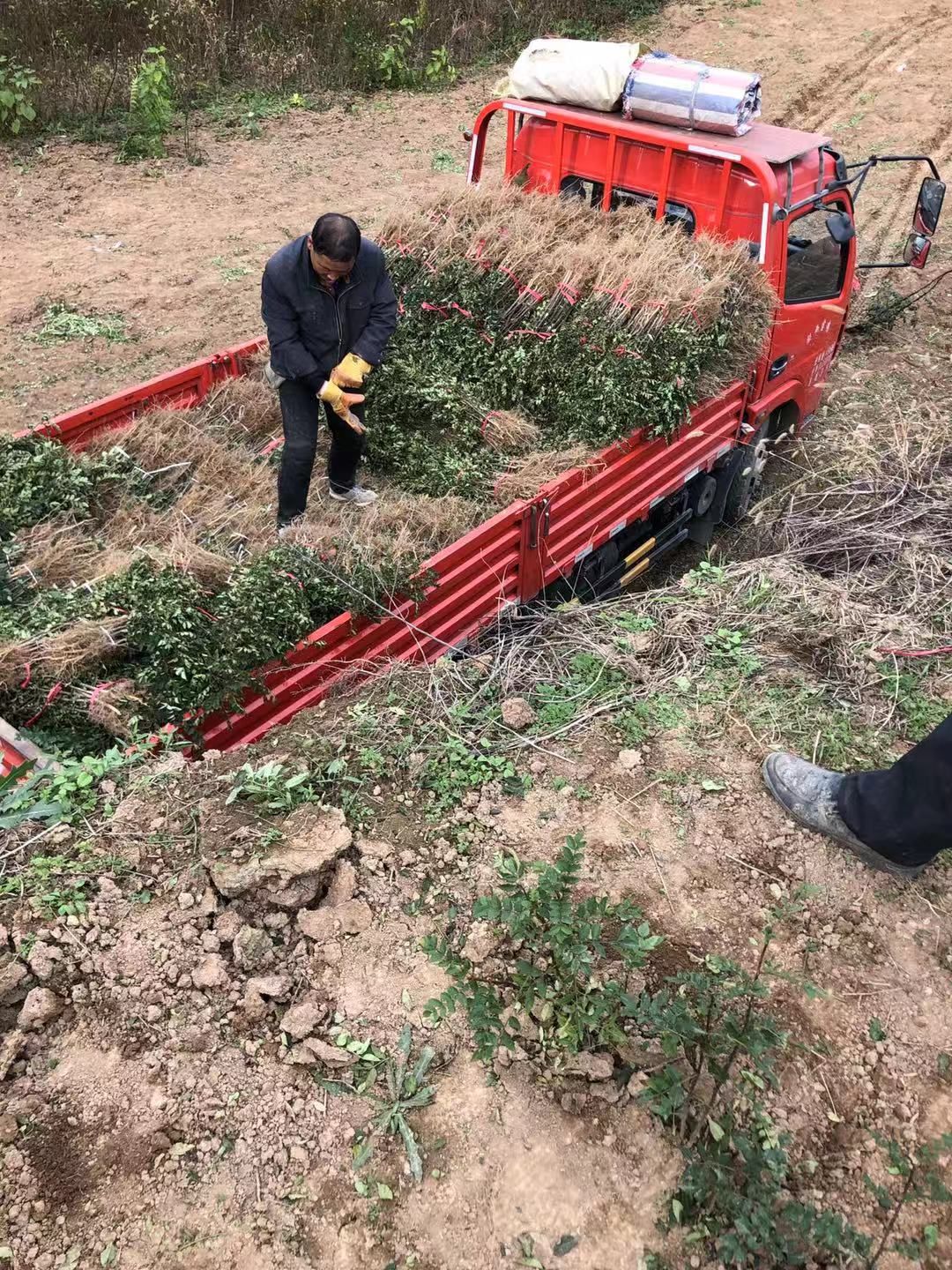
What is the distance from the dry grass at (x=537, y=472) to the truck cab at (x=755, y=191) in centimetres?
159

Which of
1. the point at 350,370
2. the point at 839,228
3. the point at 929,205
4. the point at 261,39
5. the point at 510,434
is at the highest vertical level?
the point at 261,39

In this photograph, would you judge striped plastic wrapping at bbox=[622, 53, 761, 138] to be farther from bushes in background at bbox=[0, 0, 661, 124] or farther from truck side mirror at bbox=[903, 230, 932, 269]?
bushes in background at bbox=[0, 0, 661, 124]

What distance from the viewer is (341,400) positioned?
436 cm

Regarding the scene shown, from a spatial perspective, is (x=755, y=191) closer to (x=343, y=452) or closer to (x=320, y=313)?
(x=320, y=313)

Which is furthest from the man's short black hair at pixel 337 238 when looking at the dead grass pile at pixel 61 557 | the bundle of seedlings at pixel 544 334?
the dead grass pile at pixel 61 557

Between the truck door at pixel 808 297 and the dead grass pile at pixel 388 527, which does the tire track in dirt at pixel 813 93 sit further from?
the dead grass pile at pixel 388 527

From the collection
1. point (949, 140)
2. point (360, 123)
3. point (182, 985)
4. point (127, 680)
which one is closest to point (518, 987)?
point (182, 985)

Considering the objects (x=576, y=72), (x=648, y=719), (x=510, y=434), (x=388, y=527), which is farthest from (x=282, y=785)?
(x=576, y=72)

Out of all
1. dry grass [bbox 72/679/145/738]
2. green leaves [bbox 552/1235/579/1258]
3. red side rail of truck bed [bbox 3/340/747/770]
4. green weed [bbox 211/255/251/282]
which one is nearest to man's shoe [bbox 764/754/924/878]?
red side rail of truck bed [bbox 3/340/747/770]

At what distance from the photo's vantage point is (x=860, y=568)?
4.93 metres

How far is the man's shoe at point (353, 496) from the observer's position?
4738 mm

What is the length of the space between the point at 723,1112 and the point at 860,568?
135 inches

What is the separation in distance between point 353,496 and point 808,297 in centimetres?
329

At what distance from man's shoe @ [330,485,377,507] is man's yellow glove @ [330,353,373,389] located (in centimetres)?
59
